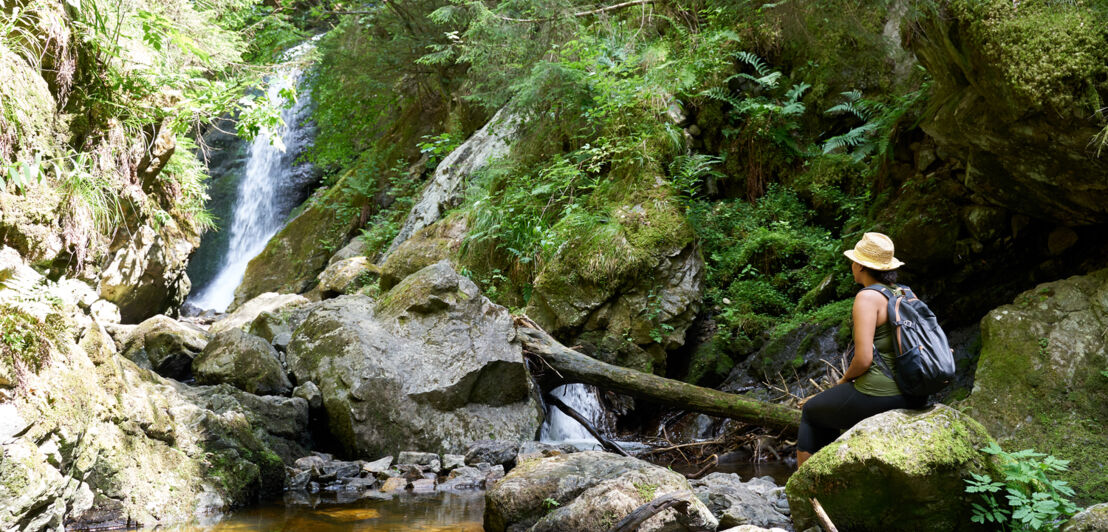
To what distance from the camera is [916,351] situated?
3.46 metres

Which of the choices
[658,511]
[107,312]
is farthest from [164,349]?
[658,511]

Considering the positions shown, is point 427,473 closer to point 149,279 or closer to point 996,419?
point 996,419

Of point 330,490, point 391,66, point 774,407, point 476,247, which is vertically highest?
point 391,66

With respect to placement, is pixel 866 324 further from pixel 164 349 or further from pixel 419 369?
pixel 164 349

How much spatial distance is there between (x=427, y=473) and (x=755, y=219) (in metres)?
5.96

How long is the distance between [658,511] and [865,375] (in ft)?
4.50

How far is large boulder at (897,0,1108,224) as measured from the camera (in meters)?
4.54

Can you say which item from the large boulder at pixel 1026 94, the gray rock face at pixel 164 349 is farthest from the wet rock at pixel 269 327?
the large boulder at pixel 1026 94

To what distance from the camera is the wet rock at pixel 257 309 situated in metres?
9.22

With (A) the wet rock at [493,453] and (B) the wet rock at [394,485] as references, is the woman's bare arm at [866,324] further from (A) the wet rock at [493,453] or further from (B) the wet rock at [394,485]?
(B) the wet rock at [394,485]

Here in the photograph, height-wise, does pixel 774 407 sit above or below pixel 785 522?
below

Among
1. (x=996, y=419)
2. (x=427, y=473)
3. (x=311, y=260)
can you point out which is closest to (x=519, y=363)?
(x=427, y=473)

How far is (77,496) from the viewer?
406cm

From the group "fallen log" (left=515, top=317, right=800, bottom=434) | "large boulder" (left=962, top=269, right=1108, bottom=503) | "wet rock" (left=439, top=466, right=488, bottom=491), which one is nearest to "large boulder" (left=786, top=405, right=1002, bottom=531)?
"large boulder" (left=962, top=269, right=1108, bottom=503)
